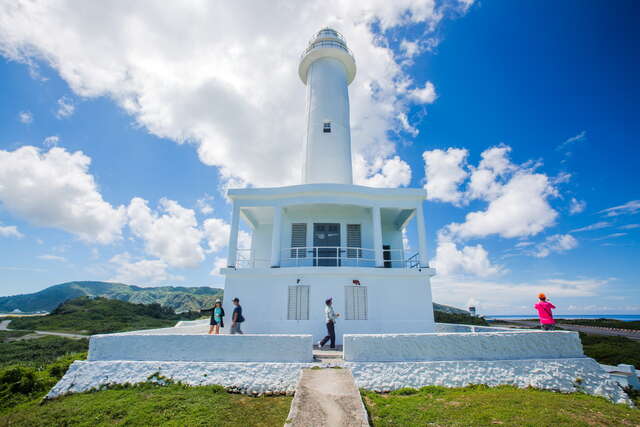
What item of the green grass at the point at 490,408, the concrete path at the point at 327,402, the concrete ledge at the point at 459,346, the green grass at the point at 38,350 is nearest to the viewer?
the concrete path at the point at 327,402

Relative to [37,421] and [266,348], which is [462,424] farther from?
[37,421]

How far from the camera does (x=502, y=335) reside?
773 centimetres

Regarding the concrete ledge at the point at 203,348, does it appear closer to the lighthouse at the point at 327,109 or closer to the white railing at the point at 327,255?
the white railing at the point at 327,255

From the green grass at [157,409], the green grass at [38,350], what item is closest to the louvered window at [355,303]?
the green grass at [157,409]

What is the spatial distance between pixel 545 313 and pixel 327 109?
12.1m

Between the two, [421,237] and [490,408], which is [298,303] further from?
[490,408]

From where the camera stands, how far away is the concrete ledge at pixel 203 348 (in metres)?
7.35

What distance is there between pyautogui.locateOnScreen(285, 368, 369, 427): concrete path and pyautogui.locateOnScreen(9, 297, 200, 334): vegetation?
87.3 feet

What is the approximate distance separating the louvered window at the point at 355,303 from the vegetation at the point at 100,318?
23.9 metres

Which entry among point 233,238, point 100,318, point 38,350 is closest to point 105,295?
point 100,318

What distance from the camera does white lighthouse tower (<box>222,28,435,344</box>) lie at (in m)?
11.0

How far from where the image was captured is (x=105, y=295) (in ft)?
303

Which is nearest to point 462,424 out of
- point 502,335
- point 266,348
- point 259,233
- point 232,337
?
point 502,335

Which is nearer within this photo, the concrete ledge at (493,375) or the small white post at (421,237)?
the concrete ledge at (493,375)
